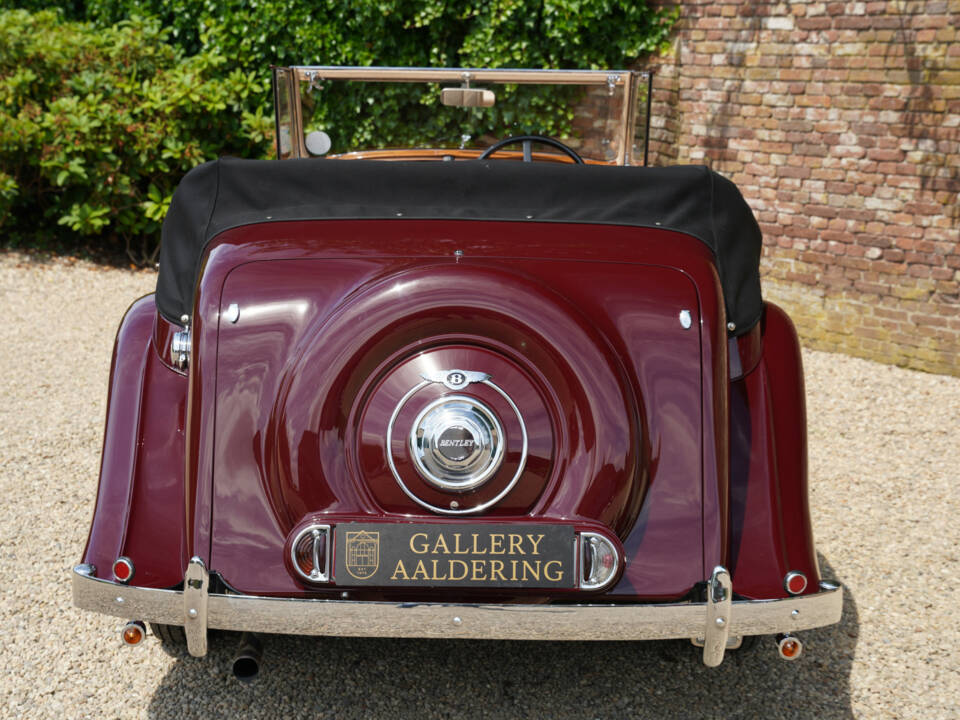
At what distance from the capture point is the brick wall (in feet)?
20.2

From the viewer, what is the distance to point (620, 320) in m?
2.39

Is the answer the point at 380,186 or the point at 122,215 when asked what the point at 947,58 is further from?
the point at 122,215

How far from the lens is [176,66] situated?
8742 mm

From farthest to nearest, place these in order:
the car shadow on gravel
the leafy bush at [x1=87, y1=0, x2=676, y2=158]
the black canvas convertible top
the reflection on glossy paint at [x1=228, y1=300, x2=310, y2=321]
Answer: the leafy bush at [x1=87, y1=0, x2=676, y2=158], the car shadow on gravel, the black canvas convertible top, the reflection on glossy paint at [x1=228, y1=300, x2=310, y2=321]

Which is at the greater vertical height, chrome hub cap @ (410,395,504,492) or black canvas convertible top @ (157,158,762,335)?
black canvas convertible top @ (157,158,762,335)

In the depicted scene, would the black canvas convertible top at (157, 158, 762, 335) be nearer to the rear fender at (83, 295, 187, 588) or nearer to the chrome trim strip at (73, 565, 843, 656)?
the rear fender at (83, 295, 187, 588)

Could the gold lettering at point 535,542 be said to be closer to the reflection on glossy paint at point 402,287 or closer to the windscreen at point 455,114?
the reflection on glossy paint at point 402,287

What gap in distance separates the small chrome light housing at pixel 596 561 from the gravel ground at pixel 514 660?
66 centimetres

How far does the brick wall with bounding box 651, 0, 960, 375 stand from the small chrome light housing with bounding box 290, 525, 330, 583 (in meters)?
5.27

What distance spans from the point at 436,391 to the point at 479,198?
25.0 inches

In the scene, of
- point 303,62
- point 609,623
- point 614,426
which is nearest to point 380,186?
point 614,426

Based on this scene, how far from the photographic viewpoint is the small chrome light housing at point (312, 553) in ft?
7.39

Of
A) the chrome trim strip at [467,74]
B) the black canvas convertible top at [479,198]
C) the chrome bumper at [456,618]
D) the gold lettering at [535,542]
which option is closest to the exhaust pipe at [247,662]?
the chrome bumper at [456,618]

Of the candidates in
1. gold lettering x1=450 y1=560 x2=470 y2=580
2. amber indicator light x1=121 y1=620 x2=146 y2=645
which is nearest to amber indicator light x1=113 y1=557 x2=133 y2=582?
amber indicator light x1=121 y1=620 x2=146 y2=645
